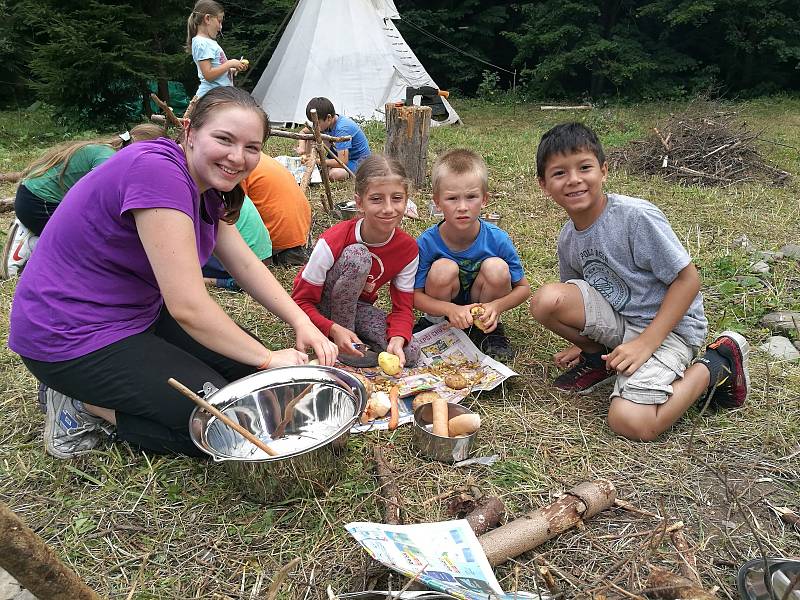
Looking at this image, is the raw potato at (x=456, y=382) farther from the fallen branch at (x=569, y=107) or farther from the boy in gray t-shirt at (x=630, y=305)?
the fallen branch at (x=569, y=107)

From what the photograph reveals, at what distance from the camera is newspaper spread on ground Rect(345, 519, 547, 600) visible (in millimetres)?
1415

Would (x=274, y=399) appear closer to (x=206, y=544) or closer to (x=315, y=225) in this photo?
(x=206, y=544)

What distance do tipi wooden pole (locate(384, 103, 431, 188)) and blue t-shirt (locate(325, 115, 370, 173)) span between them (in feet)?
0.90

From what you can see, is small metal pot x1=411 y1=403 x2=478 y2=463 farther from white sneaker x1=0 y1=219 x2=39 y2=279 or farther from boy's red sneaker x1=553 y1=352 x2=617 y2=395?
white sneaker x1=0 y1=219 x2=39 y2=279

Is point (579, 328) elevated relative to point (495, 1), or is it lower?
lower

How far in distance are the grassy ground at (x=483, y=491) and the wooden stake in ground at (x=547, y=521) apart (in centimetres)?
4

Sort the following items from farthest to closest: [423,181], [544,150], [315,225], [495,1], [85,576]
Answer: [495,1] → [423,181] → [315,225] → [544,150] → [85,576]

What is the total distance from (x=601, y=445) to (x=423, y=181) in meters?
4.02

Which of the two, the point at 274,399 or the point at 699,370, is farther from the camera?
the point at 699,370

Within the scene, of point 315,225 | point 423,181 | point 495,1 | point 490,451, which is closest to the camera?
point 490,451

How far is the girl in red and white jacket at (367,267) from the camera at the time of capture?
8.66ft

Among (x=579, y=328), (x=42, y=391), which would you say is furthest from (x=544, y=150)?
(x=42, y=391)

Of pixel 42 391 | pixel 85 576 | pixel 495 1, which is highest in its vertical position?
pixel 495 1

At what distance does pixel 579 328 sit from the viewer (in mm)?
2498
